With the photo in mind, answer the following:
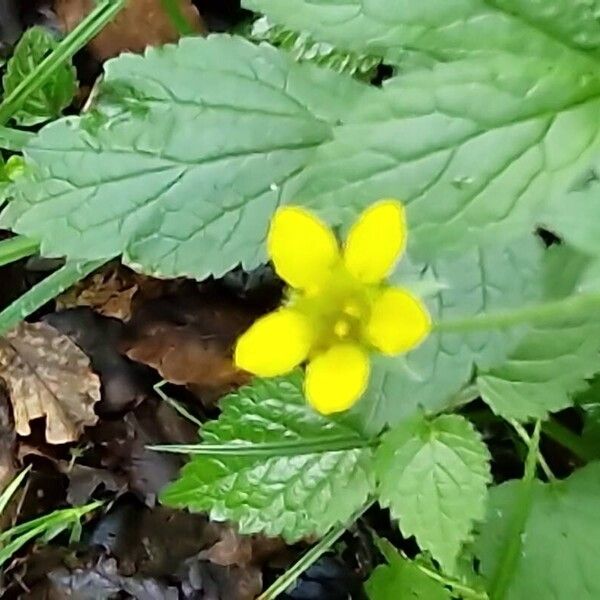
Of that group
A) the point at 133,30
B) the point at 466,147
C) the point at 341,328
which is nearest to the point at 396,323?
the point at 341,328

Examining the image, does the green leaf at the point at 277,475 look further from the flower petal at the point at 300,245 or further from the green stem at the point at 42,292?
the flower petal at the point at 300,245

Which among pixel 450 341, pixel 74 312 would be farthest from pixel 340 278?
pixel 74 312

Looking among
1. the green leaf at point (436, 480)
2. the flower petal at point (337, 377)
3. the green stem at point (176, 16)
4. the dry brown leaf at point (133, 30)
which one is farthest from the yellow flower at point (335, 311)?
the dry brown leaf at point (133, 30)

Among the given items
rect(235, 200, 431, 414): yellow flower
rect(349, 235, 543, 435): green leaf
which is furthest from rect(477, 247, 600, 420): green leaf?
rect(235, 200, 431, 414): yellow flower

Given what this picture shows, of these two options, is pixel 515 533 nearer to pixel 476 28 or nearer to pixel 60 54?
pixel 476 28

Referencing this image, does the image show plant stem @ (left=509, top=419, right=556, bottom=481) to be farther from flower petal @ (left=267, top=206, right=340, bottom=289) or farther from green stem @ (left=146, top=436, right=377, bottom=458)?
flower petal @ (left=267, top=206, right=340, bottom=289)

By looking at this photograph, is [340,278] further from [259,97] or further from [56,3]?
[56,3]

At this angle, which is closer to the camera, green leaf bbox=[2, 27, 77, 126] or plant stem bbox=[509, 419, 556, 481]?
plant stem bbox=[509, 419, 556, 481]
